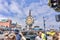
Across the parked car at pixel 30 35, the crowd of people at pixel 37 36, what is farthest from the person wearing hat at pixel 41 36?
the parked car at pixel 30 35

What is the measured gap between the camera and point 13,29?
6727mm

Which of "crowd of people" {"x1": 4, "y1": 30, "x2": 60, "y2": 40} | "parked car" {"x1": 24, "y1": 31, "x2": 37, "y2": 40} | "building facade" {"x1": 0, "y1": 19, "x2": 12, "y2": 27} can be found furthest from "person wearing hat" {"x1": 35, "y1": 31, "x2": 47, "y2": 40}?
"building facade" {"x1": 0, "y1": 19, "x2": 12, "y2": 27}

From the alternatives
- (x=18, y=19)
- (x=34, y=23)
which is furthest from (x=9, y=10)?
(x=34, y=23)

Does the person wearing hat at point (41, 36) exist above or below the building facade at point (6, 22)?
below

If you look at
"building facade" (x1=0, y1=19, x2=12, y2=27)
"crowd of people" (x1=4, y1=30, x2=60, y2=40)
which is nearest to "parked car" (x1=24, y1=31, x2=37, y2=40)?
"crowd of people" (x1=4, y1=30, x2=60, y2=40)

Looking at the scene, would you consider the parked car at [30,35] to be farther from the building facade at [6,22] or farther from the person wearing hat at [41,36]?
the building facade at [6,22]

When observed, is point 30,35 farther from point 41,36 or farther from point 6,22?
point 6,22

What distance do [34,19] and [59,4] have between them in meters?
0.88

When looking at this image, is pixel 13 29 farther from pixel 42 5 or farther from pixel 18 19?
pixel 42 5

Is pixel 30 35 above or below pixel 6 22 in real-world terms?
below

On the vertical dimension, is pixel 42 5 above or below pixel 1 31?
above

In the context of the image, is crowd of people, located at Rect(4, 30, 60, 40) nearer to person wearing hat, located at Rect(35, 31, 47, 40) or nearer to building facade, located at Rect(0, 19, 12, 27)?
person wearing hat, located at Rect(35, 31, 47, 40)

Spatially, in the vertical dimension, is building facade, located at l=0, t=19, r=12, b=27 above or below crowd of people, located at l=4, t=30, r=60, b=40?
above

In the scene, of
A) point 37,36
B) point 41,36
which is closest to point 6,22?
point 37,36
